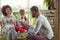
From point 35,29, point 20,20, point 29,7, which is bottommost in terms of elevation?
point 35,29

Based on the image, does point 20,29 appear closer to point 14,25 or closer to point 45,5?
point 14,25

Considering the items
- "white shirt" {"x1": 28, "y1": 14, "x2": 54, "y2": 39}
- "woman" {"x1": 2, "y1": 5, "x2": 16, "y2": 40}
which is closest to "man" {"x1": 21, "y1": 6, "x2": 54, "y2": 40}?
"white shirt" {"x1": 28, "y1": 14, "x2": 54, "y2": 39}

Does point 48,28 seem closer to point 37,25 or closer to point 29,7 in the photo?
point 37,25

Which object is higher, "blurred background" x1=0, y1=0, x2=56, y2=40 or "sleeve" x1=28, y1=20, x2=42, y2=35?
"blurred background" x1=0, y1=0, x2=56, y2=40

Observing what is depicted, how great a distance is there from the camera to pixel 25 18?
3.86m

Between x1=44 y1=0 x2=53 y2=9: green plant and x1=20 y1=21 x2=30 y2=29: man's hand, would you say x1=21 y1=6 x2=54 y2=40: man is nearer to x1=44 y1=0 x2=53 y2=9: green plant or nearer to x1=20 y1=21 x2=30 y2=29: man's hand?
x1=20 y1=21 x2=30 y2=29: man's hand

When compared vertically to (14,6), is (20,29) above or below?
below

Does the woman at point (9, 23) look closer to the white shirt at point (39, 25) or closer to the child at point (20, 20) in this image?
the child at point (20, 20)

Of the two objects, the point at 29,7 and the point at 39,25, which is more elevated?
the point at 29,7

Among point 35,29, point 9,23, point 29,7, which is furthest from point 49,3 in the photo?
point 9,23

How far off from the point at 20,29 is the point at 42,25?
25cm

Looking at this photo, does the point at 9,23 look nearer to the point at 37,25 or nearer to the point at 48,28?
the point at 37,25

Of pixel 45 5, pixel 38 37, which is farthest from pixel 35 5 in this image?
pixel 38 37

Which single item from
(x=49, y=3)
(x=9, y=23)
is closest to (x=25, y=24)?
(x=9, y=23)
